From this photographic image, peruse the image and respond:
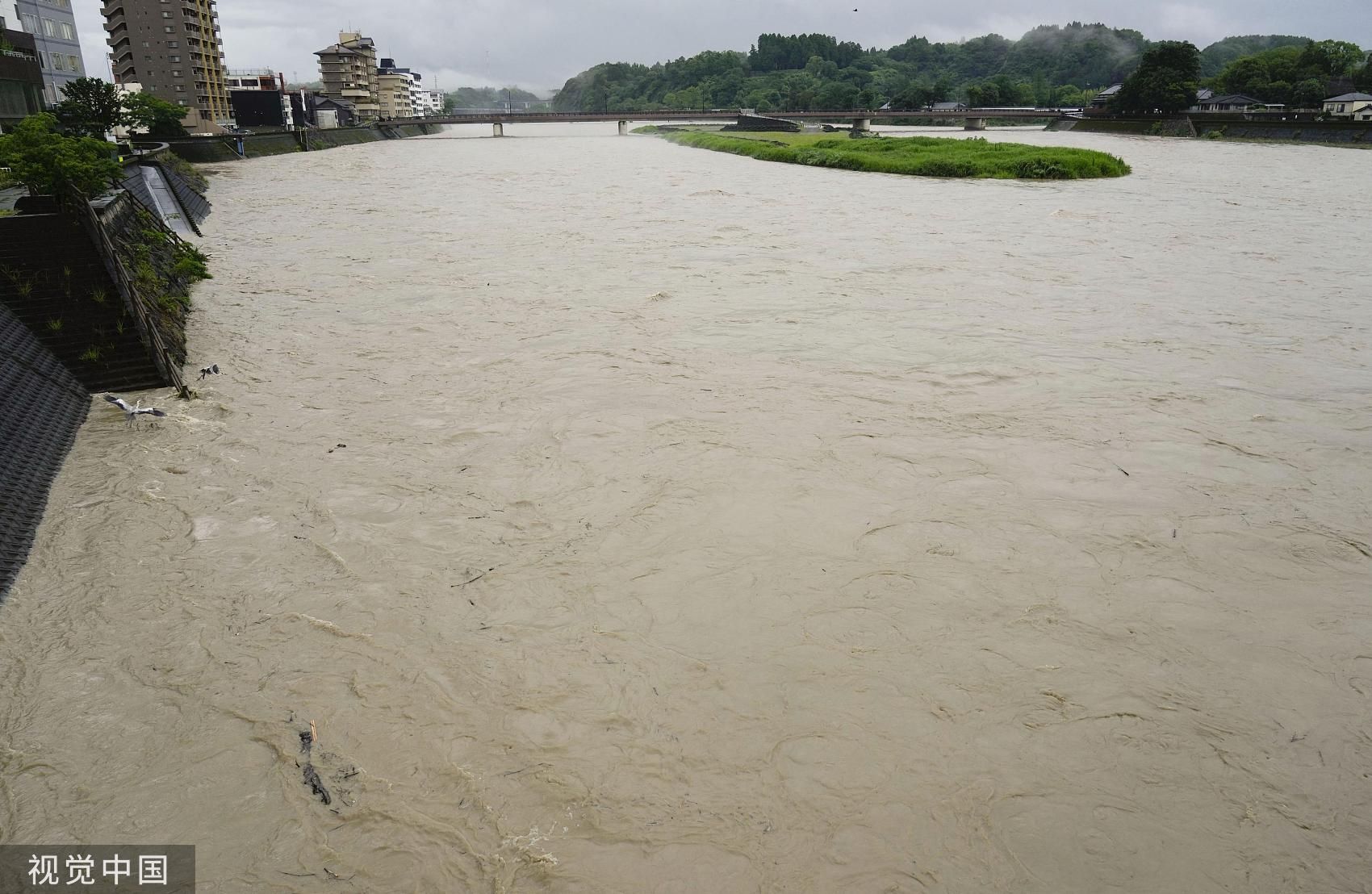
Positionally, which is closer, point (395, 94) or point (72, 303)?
point (72, 303)

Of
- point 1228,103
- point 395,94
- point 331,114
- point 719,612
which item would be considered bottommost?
point 719,612

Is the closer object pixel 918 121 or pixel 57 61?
pixel 57 61

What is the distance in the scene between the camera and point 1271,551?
5531mm

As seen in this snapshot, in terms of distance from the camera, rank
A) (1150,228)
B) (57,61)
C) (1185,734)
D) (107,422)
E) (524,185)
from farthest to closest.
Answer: (57,61) < (524,185) < (1150,228) < (107,422) < (1185,734)

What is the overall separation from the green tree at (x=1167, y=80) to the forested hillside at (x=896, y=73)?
27097 mm

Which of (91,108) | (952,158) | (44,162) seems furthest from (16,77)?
(952,158)

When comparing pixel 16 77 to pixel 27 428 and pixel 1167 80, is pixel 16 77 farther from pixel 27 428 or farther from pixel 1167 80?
pixel 1167 80

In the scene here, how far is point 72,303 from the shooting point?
828cm

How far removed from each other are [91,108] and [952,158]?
35.7 m

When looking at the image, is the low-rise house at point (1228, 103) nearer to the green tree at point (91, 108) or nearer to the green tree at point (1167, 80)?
the green tree at point (1167, 80)

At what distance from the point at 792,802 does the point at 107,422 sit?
7.07m

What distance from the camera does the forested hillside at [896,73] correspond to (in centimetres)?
11075

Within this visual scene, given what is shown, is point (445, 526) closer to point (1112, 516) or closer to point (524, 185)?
point (1112, 516)

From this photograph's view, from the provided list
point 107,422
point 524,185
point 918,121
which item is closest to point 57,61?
point 524,185
